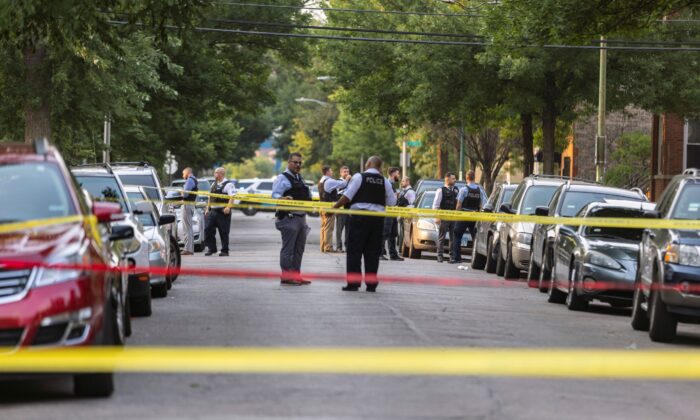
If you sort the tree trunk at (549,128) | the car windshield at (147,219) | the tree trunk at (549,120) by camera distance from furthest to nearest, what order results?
the tree trunk at (549,128) < the tree trunk at (549,120) < the car windshield at (147,219)

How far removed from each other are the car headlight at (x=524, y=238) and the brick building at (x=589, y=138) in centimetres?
3665

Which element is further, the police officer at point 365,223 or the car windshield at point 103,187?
the police officer at point 365,223

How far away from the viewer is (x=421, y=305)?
17.6 meters

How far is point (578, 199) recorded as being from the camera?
22.4 m

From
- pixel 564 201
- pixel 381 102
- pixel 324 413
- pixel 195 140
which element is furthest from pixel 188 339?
pixel 195 140

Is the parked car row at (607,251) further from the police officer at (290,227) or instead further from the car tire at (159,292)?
the car tire at (159,292)

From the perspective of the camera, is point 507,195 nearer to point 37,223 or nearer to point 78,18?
point 78,18

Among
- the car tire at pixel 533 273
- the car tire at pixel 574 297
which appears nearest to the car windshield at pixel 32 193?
the car tire at pixel 574 297

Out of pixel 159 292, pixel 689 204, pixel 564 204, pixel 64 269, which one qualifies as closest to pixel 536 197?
pixel 564 204

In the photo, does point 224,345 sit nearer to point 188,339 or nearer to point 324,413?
point 188,339

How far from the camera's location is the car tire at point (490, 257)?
2674 centimetres

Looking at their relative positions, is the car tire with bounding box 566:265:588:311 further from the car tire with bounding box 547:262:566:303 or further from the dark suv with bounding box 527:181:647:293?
the dark suv with bounding box 527:181:647:293

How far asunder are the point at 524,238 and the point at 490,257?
3.02 meters

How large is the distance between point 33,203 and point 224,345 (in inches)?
111
